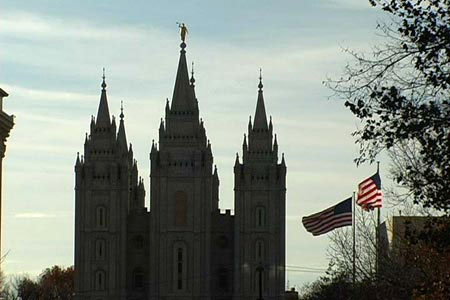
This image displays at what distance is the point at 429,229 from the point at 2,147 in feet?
134

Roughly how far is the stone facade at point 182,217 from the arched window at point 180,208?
84 mm

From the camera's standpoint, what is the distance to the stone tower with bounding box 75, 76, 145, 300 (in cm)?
13438

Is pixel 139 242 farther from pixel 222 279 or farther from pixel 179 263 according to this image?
pixel 222 279

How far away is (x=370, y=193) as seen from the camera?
60094 millimetres

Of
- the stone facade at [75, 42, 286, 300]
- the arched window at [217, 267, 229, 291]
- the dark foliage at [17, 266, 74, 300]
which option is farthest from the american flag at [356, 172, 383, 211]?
the dark foliage at [17, 266, 74, 300]

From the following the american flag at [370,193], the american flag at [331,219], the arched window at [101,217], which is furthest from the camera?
the arched window at [101,217]

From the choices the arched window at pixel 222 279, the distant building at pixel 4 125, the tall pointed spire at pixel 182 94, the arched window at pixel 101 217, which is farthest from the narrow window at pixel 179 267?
the distant building at pixel 4 125

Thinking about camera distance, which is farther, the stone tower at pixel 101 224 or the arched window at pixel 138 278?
the arched window at pixel 138 278

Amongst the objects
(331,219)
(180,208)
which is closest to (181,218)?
(180,208)

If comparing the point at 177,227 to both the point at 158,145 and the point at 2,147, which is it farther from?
the point at 2,147

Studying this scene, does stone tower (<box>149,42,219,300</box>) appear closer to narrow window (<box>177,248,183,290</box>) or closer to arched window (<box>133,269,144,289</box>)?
narrow window (<box>177,248,183,290</box>)

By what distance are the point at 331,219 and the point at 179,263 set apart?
67.0 meters

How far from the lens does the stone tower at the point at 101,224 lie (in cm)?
13438

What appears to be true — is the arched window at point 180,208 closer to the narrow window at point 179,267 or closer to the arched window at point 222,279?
the narrow window at point 179,267
